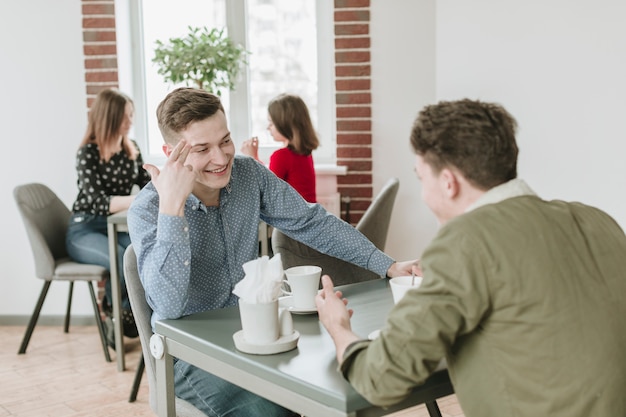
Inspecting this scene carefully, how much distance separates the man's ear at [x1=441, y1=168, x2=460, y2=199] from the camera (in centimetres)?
131

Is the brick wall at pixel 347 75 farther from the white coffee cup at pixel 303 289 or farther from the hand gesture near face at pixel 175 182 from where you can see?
the white coffee cup at pixel 303 289

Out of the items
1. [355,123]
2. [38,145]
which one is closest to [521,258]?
[355,123]

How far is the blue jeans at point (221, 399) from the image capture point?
6.02 ft

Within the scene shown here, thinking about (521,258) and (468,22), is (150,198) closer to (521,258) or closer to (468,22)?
(521,258)

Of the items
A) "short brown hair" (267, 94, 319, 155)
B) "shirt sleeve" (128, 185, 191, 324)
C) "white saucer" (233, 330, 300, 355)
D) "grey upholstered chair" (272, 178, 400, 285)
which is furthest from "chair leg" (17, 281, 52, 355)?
"white saucer" (233, 330, 300, 355)

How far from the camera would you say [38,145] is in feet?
14.4

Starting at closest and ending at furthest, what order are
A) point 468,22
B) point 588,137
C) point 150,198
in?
1. point 150,198
2. point 588,137
3. point 468,22

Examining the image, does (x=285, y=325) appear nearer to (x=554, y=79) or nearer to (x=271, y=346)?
(x=271, y=346)

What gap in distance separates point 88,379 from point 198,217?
6.15 ft

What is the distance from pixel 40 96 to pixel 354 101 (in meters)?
1.73

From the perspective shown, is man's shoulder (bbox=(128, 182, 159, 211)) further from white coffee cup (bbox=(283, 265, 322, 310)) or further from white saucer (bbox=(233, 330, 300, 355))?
white saucer (bbox=(233, 330, 300, 355))

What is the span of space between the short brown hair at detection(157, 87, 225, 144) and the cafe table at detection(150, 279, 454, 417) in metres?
0.51

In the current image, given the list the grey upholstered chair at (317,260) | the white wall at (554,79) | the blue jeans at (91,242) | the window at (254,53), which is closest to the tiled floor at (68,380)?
the blue jeans at (91,242)

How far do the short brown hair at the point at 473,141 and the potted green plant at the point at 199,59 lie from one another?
3111mm
